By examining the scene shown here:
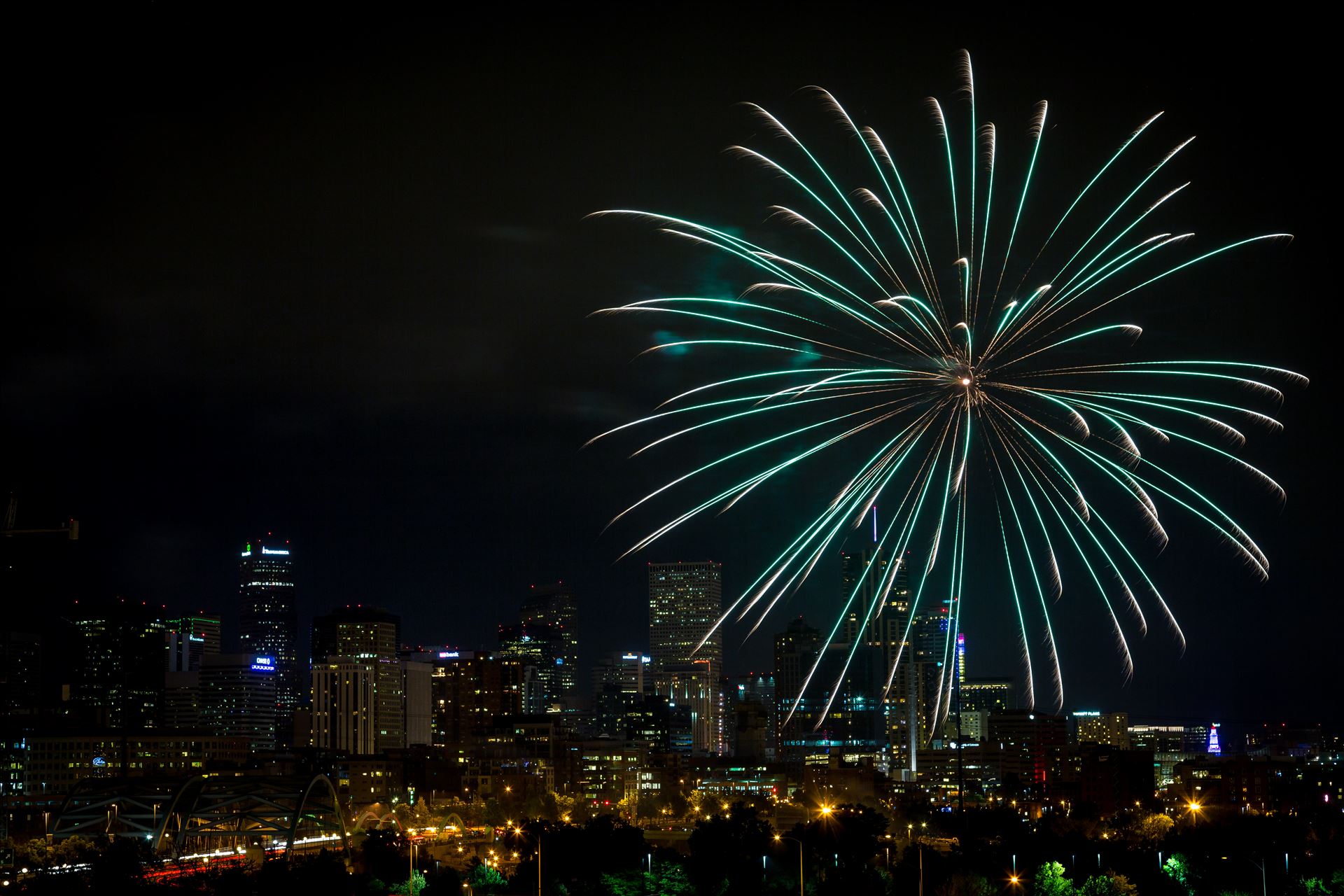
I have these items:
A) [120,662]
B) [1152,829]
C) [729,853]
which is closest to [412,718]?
[120,662]

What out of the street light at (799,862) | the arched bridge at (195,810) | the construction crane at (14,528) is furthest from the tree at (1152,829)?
the construction crane at (14,528)

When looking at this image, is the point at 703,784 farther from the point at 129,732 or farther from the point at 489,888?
the point at 489,888

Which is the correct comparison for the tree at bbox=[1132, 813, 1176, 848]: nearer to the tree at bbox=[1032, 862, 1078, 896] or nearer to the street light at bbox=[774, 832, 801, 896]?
the street light at bbox=[774, 832, 801, 896]

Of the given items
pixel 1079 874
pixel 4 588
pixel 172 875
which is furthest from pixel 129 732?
pixel 1079 874

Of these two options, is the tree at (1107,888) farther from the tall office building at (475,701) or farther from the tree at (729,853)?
the tall office building at (475,701)

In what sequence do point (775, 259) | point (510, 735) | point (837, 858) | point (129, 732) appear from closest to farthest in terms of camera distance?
point (775, 259) → point (837, 858) → point (129, 732) → point (510, 735)

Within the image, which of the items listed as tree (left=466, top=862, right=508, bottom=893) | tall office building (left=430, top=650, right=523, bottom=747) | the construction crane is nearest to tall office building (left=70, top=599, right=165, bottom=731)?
tall office building (left=430, top=650, right=523, bottom=747)

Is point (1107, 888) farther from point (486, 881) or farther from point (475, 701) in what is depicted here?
point (475, 701)
